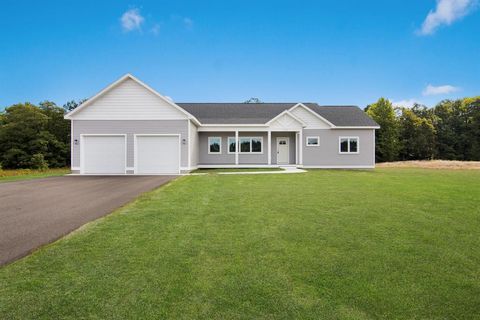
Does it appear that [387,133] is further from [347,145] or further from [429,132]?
[347,145]

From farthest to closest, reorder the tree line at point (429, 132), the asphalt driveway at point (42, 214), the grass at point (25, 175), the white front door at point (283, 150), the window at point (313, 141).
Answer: the tree line at point (429, 132) → the white front door at point (283, 150) → the window at point (313, 141) → the grass at point (25, 175) → the asphalt driveway at point (42, 214)

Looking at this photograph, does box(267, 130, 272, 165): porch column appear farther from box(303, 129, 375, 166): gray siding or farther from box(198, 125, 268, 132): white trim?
box(303, 129, 375, 166): gray siding

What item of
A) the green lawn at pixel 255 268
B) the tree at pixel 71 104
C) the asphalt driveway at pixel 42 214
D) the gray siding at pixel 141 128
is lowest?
the green lawn at pixel 255 268

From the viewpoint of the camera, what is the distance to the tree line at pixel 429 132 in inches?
1545

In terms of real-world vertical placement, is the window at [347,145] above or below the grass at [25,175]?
above

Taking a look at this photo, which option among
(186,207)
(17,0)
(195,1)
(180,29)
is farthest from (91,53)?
(186,207)

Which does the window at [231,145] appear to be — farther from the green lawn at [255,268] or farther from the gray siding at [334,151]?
the green lawn at [255,268]

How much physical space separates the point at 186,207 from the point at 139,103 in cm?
1196

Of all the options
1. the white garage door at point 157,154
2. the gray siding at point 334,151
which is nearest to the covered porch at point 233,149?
the gray siding at point 334,151

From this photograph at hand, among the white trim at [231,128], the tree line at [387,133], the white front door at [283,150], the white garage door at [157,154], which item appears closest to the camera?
the white garage door at [157,154]

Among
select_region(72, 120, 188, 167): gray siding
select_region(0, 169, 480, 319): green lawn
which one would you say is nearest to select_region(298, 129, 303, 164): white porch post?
select_region(72, 120, 188, 167): gray siding

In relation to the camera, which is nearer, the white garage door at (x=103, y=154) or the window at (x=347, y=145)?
the white garage door at (x=103, y=154)

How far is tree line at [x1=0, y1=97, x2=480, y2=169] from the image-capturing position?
1247 inches

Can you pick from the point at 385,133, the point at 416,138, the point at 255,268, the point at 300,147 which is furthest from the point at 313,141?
the point at 416,138
